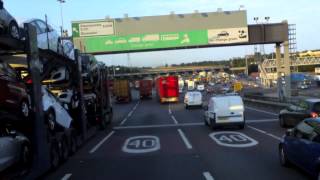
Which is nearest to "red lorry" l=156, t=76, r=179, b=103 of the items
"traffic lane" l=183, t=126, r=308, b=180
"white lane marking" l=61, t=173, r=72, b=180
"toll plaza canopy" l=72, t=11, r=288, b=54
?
"toll plaza canopy" l=72, t=11, r=288, b=54

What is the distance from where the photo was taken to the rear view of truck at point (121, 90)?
246 ft

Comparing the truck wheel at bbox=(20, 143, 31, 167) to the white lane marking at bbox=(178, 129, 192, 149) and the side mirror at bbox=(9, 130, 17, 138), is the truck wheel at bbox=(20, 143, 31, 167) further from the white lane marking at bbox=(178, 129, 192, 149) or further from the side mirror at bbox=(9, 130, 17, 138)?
the white lane marking at bbox=(178, 129, 192, 149)

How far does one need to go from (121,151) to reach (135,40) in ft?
103

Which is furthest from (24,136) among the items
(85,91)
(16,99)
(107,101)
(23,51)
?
(107,101)

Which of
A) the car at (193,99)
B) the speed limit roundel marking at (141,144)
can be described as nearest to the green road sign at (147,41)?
the car at (193,99)

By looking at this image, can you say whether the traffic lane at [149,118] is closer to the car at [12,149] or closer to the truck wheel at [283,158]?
the truck wheel at [283,158]

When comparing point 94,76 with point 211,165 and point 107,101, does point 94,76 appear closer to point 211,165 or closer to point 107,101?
point 107,101

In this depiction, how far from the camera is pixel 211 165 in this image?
14078mm

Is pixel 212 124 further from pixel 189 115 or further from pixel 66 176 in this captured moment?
pixel 189 115

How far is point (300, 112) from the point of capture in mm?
23797

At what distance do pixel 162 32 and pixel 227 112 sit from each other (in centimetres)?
2487

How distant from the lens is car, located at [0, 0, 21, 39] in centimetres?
1143

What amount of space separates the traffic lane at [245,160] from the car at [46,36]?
529cm

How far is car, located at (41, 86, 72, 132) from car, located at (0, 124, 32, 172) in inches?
115
